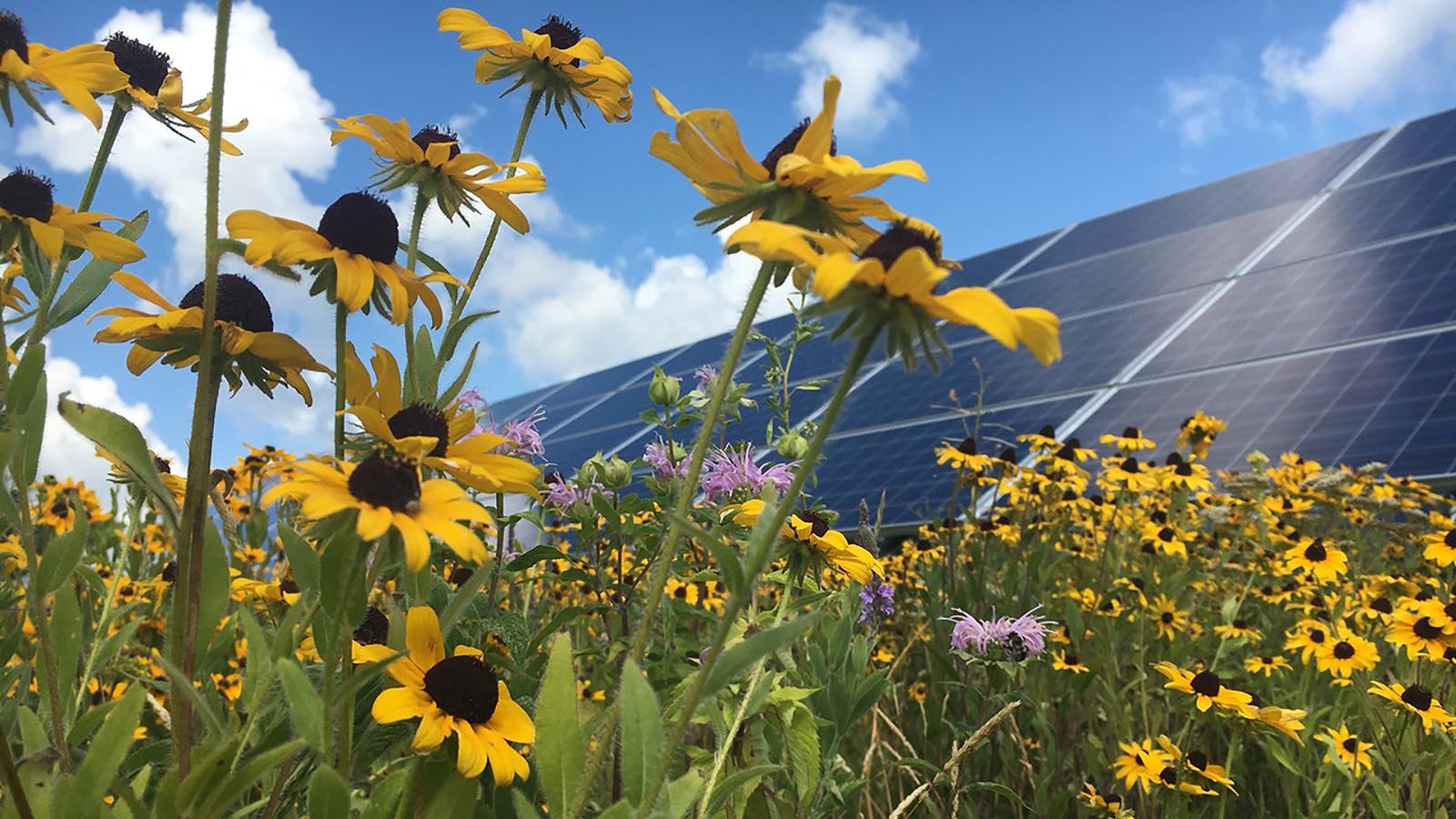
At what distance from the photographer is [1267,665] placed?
11.1ft

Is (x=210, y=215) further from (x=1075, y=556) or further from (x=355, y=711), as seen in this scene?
(x=1075, y=556)

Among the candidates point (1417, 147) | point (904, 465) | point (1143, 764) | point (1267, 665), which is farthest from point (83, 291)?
point (1417, 147)

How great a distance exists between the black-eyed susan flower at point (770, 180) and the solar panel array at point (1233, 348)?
13.4 ft

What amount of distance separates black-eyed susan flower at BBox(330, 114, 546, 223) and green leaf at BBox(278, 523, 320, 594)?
0.45 meters

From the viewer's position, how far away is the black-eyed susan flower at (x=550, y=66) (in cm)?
143

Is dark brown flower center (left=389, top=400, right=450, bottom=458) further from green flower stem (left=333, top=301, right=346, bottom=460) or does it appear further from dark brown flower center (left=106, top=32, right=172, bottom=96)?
dark brown flower center (left=106, top=32, right=172, bottom=96)

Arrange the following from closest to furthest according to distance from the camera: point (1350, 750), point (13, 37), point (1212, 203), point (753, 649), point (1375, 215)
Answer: point (753, 649) < point (13, 37) < point (1350, 750) < point (1375, 215) < point (1212, 203)

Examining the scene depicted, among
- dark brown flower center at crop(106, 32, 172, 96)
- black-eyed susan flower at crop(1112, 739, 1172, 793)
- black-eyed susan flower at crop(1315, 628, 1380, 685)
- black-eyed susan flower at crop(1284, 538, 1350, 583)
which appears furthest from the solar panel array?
dark brown flower center at crop(106, 32, 172, 96)

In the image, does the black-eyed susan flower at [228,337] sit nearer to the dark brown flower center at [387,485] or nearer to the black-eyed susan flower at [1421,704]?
the dark brown flower center at [387,485]

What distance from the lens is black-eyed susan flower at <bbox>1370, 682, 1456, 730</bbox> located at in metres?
2.39

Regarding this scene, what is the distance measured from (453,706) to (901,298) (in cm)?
66

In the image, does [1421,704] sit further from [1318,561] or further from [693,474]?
[693,474]

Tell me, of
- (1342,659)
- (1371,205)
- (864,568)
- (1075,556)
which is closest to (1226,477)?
(1075,556)

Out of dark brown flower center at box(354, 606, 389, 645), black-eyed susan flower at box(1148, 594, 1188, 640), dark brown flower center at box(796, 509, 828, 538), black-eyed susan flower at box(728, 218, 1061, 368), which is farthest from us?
black-eyed susan flower at box(1148, 594, 1188, 640)
